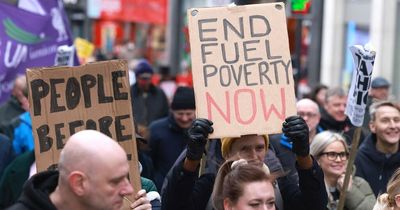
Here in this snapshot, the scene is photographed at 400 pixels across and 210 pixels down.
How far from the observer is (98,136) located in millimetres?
4383

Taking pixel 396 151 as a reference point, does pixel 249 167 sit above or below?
above

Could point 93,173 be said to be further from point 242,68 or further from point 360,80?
point 360,80

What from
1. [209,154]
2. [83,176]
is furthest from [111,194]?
[209,154]

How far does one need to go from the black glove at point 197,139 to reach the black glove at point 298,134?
409 millimetres

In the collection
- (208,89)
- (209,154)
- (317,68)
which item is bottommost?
(317,68)

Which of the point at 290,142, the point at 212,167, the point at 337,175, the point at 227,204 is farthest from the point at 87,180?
the point at 337,175

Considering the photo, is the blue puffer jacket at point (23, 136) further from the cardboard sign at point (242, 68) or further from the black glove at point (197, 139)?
the black glove at point (197, 139)

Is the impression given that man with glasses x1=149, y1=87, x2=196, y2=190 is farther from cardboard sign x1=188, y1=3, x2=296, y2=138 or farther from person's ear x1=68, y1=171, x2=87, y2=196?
person's ear x1=68, y1=171, x2=87, y2=196

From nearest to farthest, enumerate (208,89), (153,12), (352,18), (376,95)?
(208,89) → (376,95) → (352,18) → (153,12)

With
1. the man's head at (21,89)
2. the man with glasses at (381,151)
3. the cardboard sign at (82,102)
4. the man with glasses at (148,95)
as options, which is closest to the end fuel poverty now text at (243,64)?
the cardboard sign at (82,102)

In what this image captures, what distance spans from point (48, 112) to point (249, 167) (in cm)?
110

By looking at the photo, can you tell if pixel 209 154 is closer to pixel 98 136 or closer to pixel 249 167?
pixel 249 167

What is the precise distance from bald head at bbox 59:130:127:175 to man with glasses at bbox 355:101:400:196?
4.27 metres

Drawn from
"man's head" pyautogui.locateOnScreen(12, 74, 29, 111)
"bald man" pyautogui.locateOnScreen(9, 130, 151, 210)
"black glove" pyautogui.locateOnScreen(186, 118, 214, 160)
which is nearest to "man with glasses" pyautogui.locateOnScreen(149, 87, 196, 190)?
"man's head" pyautogui.locateOnScreen(12, 74, 29, 111)
